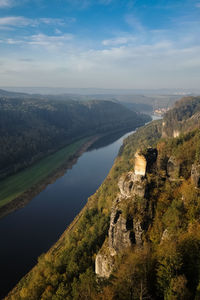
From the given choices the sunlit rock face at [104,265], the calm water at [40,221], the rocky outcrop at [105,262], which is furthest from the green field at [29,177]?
the sunlit rock face at [104,265]

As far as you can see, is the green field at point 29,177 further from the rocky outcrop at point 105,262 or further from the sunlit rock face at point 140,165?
the sunlit rock face at point 140,165

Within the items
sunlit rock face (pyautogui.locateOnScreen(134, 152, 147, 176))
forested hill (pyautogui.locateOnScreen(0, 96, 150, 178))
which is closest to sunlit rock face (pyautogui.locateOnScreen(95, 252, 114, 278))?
sunlit rock face (pyautogui.locateOnScreen(134, 152, 147, 176))

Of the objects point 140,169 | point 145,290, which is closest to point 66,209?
point 140,169

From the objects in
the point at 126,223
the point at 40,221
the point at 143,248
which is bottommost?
the point at 40,221

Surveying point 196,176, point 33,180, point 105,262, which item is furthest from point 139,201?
point 33,180

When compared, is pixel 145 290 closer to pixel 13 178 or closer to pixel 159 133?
pixel 13 178

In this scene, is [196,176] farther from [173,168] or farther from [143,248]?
[143,248]

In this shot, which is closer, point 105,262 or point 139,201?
point 105,262
